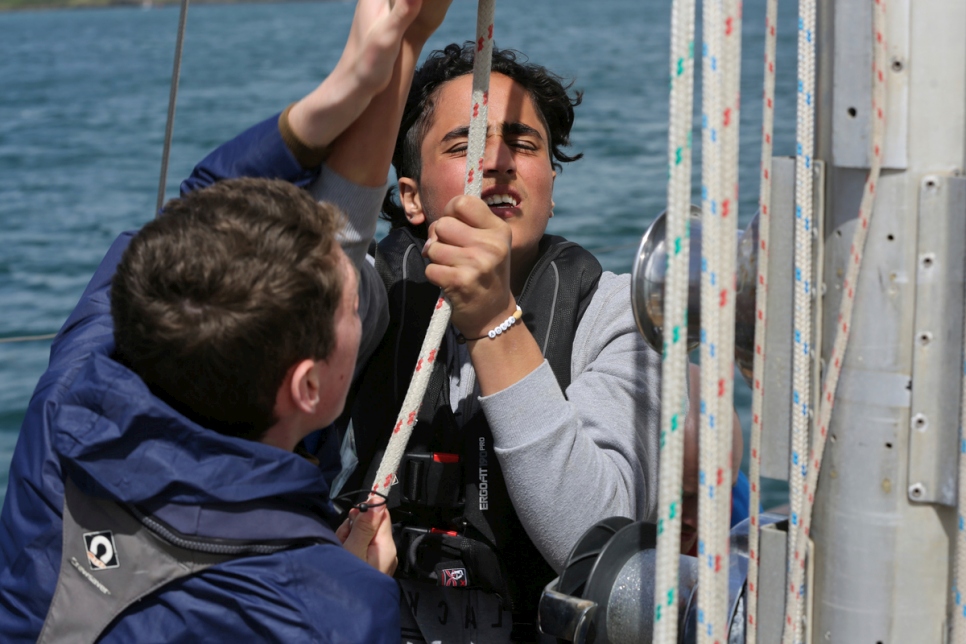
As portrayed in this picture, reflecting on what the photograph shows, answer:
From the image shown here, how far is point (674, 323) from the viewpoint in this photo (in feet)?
3.05

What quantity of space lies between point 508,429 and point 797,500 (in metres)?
0.45

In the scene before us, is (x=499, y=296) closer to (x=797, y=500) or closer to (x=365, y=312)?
(x=365, y=312)

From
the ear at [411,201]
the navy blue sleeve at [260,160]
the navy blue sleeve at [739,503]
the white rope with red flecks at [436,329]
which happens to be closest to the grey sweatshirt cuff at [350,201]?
the navy blue sleeve at [260,160]

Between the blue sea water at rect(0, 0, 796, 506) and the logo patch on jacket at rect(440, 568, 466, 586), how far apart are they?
4.34 ft

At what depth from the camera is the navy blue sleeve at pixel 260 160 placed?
1.20m

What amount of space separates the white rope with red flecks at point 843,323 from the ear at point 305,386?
46 centimetres

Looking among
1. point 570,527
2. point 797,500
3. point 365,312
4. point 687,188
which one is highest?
point 687,188

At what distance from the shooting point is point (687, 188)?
3.09ft

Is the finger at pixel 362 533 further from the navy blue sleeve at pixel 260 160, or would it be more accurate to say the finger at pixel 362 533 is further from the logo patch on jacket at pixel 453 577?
the navy blue sleeve at pixel 260 160

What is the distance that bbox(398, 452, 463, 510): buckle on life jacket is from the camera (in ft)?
4.94

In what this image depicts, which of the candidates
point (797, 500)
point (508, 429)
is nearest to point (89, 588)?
point (508, 429)

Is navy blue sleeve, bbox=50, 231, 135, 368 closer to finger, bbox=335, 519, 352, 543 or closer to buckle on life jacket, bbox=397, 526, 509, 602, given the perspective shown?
finger, bbox=335, 519, 352, 543

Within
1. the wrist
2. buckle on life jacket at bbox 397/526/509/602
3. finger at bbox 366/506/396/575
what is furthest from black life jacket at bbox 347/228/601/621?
the wrist

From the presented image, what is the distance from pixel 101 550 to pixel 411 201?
0.89 metres
